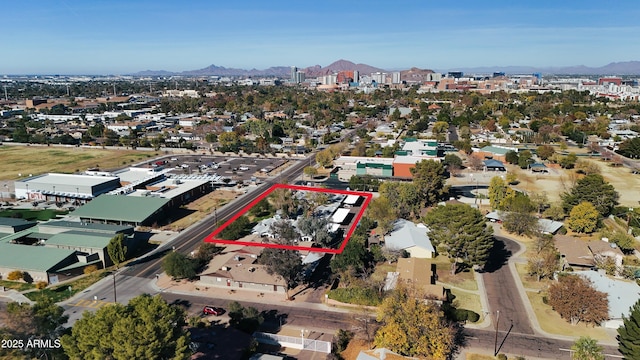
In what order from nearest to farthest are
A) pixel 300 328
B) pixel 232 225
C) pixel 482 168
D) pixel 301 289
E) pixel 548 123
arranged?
1. pixel 300 328
2. pixel 301 289
3. pixel 232 225
4. pixel 482 168
5. pixel 548 123

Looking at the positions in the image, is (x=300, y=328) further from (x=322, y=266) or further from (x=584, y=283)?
(x=584, y=283)

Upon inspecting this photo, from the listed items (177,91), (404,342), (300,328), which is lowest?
(300,328)

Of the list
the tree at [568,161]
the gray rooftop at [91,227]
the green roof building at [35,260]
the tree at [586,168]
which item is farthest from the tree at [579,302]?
the tree at [568,161]

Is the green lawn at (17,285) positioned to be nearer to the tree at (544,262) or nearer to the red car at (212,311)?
the red car at (212,311)

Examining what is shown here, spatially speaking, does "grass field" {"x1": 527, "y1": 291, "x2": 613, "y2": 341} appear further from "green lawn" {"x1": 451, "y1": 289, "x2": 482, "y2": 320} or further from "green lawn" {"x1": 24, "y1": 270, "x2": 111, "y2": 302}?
"green lawn" {"x1": 24, "y1": 270, "x2": 111, "y2": 302}

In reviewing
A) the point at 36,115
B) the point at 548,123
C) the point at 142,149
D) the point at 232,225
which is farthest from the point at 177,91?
the point at 232,225
